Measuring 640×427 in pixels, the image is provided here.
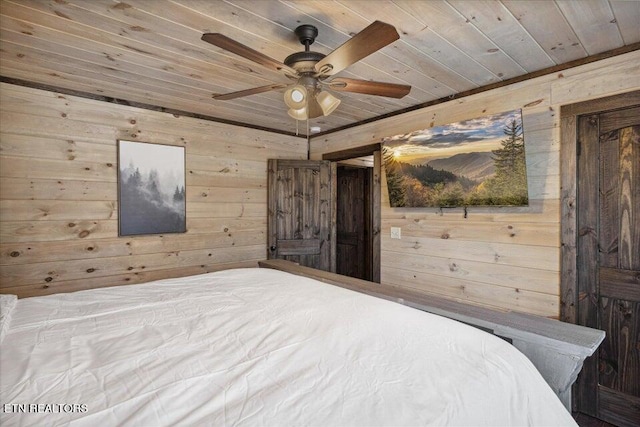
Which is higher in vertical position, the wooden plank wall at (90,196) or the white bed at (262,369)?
the wooden plank wall at (90,196)

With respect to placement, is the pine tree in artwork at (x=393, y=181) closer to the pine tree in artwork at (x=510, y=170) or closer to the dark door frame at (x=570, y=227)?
the pine tree in artwork at (x=510, y=170)

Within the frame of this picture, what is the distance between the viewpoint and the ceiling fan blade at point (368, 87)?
68.5 inches

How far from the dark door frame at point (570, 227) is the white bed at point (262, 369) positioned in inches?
53.5

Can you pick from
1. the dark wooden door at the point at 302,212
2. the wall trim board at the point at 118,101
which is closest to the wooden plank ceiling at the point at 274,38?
the wall trim board at the point at 118,101

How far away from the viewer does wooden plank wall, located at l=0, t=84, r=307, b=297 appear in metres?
2.41

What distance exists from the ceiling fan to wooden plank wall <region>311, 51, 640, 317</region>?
115cm

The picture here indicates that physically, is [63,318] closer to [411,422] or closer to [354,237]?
[411,422]

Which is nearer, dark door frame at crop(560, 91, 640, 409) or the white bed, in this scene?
the white bed

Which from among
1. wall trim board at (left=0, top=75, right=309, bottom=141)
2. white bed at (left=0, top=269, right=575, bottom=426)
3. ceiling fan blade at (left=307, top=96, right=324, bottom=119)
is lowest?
white bed at (left=0, top=269, right=575, bottom=426)

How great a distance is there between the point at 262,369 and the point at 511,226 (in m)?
2.18

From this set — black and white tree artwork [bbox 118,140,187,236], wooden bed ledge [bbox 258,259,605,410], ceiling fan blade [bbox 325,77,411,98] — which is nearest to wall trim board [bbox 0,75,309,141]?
black and white tree artwork [bbox 118,140,187,236]

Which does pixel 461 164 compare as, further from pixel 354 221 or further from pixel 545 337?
pixel 354 221

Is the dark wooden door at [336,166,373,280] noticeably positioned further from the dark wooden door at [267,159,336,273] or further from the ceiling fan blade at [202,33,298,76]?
the ceiling fan blade at [202,33,298,76]

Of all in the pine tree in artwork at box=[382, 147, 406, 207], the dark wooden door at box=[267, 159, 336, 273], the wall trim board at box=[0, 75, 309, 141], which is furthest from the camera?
the dark wooden door at box=[267, 159, 336, 273]
